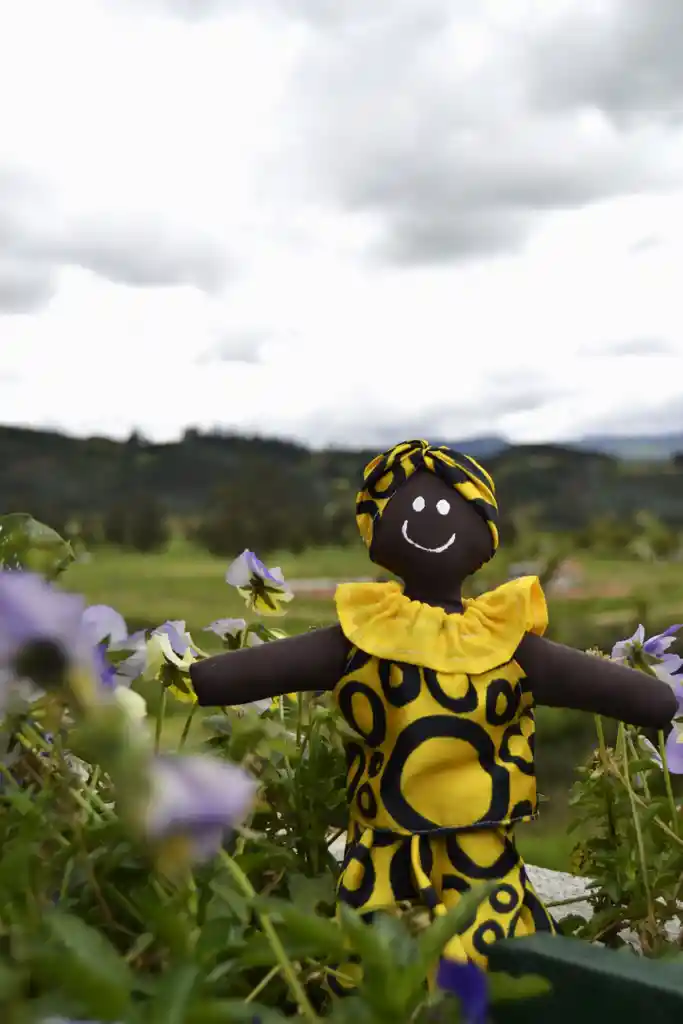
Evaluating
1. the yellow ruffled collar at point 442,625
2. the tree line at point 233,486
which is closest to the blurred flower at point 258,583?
the yellow ruffled collar at point 442,625

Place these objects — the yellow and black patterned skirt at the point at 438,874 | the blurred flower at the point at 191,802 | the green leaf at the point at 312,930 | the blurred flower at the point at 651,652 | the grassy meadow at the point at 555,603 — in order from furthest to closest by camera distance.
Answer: the grassy meadow at the point at 555,603 → the blurred flower at the point at 651,652 → the yellow and black patterned skirt at the point at 438,874 → the green leaf at the point at 312,930 → the blurred flower at the point at 191,802

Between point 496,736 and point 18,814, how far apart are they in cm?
29

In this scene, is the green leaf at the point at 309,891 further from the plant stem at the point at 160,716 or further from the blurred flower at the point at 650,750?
the blurred flower at the point at 650,750

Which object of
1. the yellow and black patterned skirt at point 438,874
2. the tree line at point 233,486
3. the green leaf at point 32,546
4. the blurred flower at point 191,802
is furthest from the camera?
the tree line at point 233,486

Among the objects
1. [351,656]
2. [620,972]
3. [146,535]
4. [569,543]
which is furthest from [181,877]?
[146,535]

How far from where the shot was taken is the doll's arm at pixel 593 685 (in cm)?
65

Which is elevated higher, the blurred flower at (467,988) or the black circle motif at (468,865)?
the blurred flower at (467,988)

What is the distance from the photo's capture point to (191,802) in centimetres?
24

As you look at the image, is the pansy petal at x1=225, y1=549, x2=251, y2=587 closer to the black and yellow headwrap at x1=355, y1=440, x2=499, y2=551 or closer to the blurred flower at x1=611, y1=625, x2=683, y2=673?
the black and yellow headwrap at x1=355, y1=440, x2=499, y2=551

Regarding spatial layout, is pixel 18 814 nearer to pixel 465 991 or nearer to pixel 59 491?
pixel 465 991

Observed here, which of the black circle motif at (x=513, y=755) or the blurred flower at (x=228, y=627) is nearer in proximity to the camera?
the black circle motif at (x=513, y=755)

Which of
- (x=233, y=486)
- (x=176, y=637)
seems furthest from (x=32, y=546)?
(x=233, y=486)

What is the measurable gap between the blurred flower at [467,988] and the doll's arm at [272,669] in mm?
321

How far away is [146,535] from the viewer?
4.81 meters
